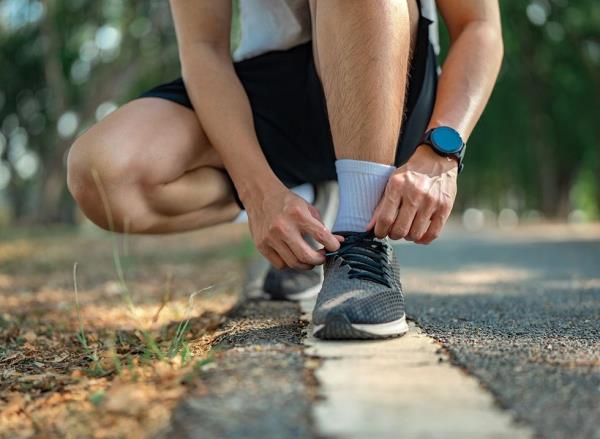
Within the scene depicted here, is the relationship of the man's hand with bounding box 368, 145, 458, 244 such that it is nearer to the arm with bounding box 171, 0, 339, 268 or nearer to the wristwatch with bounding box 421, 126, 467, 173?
the wristwatch with bounding box 421, 126, 467, 173

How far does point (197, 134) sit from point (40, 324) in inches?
34.6

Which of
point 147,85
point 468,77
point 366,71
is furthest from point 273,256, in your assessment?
point 147,85

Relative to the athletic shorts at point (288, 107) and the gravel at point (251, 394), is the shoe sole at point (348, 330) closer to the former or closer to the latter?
the gravel at point (251, 394)

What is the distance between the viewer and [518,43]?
14.2 m

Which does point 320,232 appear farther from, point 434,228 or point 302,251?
point 434,228

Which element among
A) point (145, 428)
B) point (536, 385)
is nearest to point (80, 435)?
point (145, 428)

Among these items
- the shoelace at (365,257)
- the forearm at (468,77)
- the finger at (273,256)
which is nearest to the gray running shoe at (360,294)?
the shoelace at (365,257)

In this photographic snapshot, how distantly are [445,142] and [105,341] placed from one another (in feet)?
3.52

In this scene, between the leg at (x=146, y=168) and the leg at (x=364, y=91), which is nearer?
the leg at (x=364, y=91)

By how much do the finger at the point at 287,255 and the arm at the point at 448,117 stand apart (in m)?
0.20

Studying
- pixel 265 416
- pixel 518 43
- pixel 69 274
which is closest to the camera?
pixel 265 416

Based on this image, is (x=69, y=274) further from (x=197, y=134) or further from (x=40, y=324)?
(x=197, y=134)

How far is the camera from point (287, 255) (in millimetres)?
1723

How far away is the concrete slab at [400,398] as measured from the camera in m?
1.02
